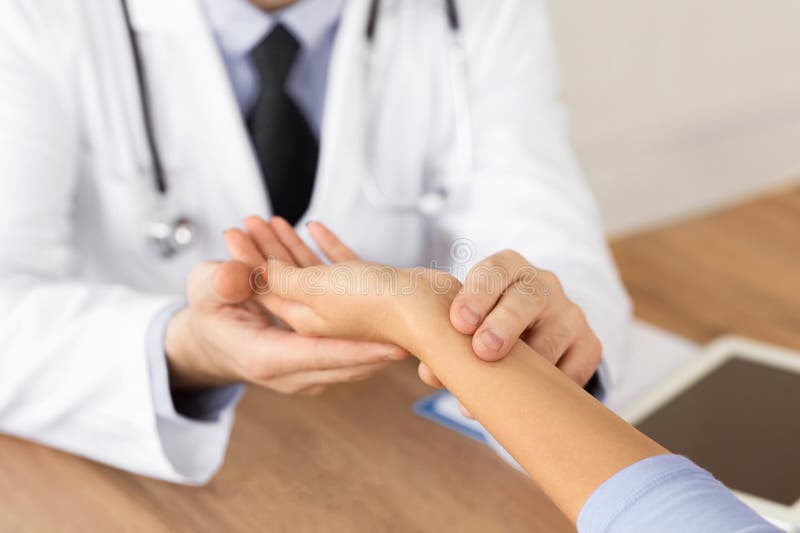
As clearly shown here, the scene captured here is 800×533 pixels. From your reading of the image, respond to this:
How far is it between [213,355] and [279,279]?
3.9 inches

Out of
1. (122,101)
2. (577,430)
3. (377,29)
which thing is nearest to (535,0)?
(377,29)

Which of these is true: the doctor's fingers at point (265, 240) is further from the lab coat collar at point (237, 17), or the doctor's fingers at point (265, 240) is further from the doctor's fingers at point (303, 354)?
the lab coat collar at point (237, 17)

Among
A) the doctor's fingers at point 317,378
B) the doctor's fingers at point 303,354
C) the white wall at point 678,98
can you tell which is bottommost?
the white wall at point 678,98

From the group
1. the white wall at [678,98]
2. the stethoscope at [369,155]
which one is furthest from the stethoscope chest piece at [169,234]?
the white wall at [678,98]

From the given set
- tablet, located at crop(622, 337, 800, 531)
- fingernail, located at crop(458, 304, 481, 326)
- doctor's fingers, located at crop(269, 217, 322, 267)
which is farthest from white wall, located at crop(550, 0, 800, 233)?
fingernail, located at crop(458, 304, 481, 326)

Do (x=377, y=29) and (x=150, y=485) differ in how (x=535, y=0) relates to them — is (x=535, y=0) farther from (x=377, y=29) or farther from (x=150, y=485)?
(x=150, y=485)

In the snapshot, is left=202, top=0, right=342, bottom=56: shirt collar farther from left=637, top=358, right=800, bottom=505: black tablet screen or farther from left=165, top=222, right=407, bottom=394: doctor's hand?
left=637, top=358, right=800, bottom=505: black tablet screen

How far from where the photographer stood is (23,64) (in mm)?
879

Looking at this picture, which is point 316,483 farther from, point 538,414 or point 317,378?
point 538,414

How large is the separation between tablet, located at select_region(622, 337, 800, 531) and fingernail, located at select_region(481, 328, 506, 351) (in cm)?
22

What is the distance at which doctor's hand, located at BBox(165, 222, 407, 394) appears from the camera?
67 cm

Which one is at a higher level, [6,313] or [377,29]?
[377,29]

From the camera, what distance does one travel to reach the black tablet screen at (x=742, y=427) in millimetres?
707

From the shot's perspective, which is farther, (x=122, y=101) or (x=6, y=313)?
(x=122, y=101)
